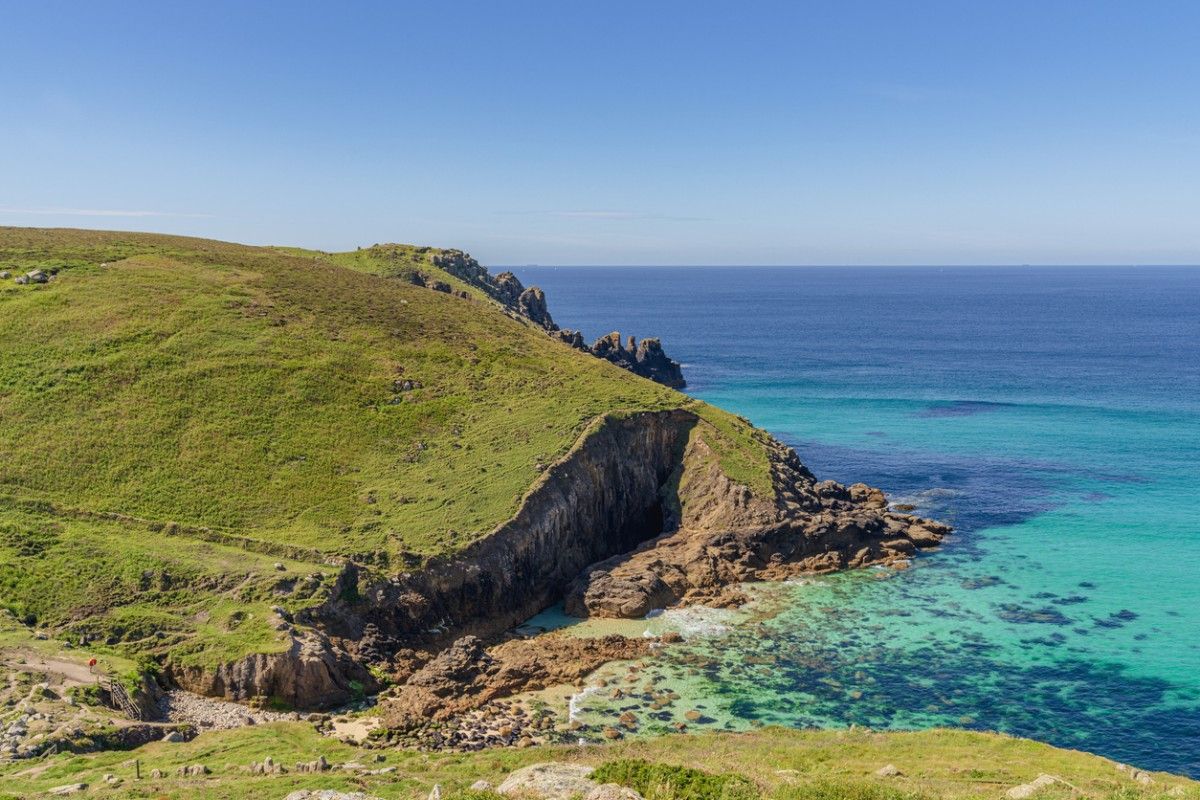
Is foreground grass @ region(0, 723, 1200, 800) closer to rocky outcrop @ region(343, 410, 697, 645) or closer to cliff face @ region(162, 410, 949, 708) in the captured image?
cliff face @ region(162, 410, 949, 708)

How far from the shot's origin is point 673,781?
30.2m

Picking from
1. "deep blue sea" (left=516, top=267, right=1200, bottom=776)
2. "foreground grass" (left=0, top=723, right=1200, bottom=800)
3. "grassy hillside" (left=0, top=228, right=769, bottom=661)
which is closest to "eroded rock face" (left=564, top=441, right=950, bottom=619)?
"deep blue sea" (left=516, top=267, right=1200, bottom=776)

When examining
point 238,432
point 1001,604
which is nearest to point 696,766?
point 1001,604

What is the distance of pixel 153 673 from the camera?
4475 centimetres

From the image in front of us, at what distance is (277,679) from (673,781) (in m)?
24.8

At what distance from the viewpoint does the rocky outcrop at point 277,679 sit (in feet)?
147

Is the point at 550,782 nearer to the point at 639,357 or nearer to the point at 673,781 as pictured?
the point at 673,781

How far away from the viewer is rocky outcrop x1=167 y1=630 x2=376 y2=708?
44.8 meters

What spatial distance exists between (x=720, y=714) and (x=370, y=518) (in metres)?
28.2

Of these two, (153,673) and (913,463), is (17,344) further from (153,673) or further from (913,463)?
(913,463)

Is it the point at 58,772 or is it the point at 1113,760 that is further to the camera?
the point at 1113,760

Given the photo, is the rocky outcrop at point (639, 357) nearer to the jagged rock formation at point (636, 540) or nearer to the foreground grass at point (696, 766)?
the jagged rock formation at point (636, 540)

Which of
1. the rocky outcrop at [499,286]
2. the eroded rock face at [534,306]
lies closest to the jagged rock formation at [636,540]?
the rocky outcrop at [499,286]

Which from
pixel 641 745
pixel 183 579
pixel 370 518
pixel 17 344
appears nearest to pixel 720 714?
pixel 641 745
